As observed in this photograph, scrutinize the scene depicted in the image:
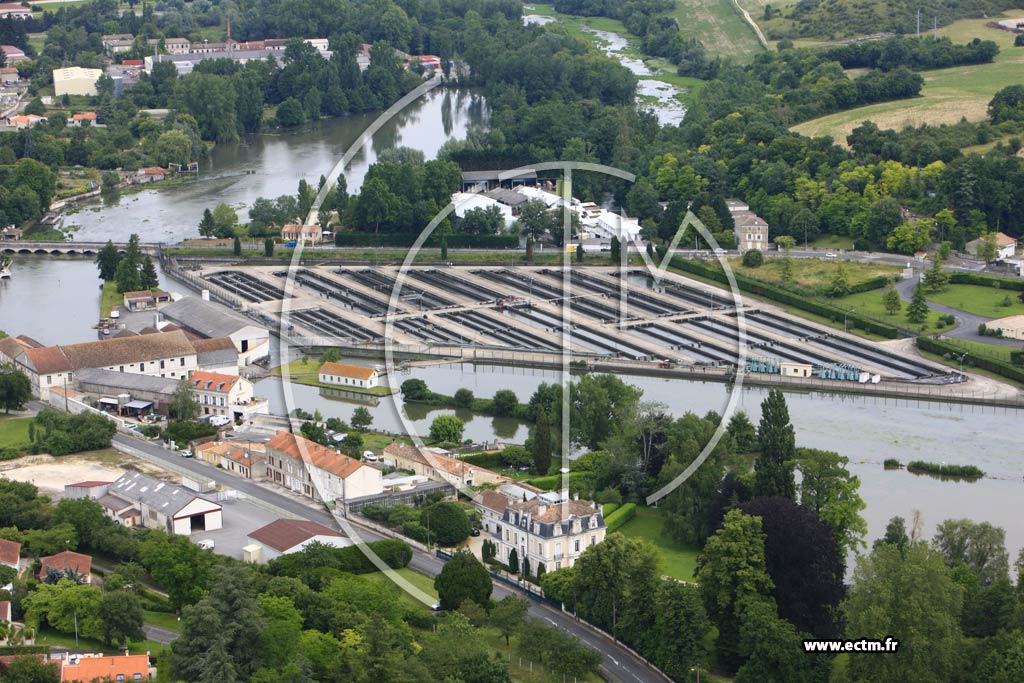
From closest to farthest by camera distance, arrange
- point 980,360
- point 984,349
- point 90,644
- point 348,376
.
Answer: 1. point 90,644
2. point 348,376
3. point 980,360
4. point 984,349

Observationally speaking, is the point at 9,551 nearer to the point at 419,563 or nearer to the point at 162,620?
the point at 162,620

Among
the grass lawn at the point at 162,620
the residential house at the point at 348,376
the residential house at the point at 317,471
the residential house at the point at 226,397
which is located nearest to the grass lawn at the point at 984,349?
the residential house at the point at 348,376

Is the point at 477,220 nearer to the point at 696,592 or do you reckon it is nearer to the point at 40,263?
the point at 40,263

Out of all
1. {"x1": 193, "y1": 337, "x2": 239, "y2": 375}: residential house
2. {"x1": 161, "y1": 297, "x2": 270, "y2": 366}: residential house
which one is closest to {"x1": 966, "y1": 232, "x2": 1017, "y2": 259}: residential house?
{"x1": 161, "y1": 297, "x2": 270, "y2": 366}: residential house

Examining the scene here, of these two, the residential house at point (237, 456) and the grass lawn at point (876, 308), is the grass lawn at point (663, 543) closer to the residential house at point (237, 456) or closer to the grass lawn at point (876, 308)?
the residential house at point (237, 456)

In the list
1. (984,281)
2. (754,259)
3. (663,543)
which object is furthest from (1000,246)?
(663,543)

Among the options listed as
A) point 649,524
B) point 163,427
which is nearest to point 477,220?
point 163,427
